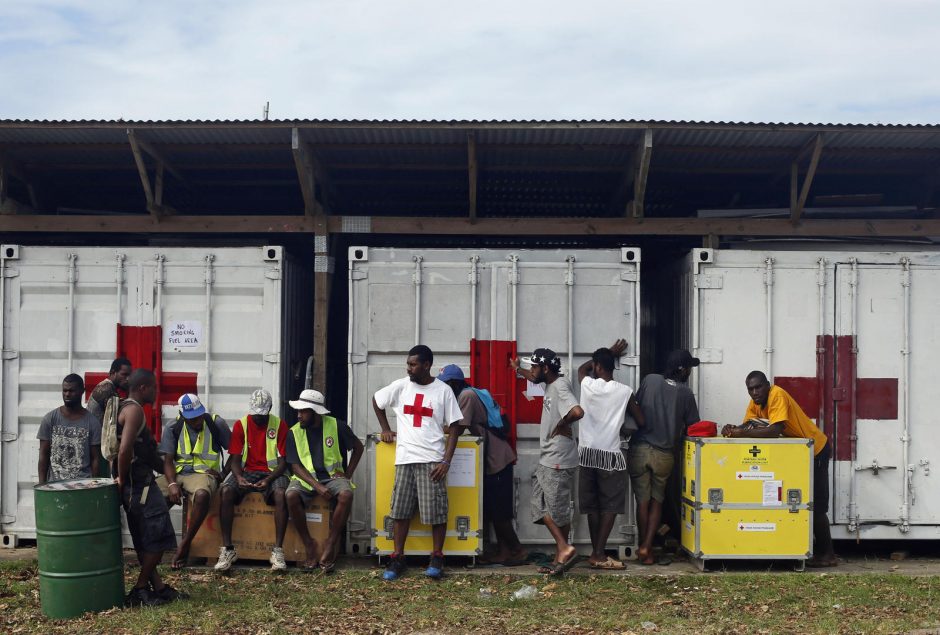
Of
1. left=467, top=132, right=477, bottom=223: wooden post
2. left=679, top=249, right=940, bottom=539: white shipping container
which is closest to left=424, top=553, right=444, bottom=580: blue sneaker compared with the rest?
left=679, top=249, right=940, bottom=539: white shipping container

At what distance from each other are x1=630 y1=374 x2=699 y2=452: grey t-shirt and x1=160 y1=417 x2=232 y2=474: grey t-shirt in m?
3.57

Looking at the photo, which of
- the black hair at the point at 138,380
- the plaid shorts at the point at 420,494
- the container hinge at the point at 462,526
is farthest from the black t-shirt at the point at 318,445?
the black hair at the point at 138,380

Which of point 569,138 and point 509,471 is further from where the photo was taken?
point 569,138

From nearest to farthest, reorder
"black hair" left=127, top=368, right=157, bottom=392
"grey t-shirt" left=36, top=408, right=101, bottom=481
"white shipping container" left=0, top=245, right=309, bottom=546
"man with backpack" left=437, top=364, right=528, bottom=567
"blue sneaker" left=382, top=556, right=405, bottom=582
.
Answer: "black hair" left=127, top=368, right=157, bottom=392, "grey t-shirt" left=36, top=408, right=101, bottom=481, "blue sneaker" left=382, top=556, right=405, bottom=582, "man with backpack" left=437, top=364, right=528, bottom=567, "white shipping container" left=0, top=245, right=309, bottom=546

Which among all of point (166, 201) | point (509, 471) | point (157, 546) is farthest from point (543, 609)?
point (166, 201)

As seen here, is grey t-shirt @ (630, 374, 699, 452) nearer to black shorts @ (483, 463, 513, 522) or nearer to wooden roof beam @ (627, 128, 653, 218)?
black shorts @ (483, 463, 513, 522)

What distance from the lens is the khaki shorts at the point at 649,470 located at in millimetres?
7758

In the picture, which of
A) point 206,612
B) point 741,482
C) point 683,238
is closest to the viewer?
point 206,612

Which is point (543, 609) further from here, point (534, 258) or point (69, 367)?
point (69, 367)

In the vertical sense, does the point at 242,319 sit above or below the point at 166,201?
below

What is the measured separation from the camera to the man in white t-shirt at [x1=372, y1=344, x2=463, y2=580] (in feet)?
23.8

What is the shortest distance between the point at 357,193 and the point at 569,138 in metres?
2.79

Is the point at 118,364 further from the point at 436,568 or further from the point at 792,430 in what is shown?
the point at 792,430

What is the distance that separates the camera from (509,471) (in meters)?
7.79
